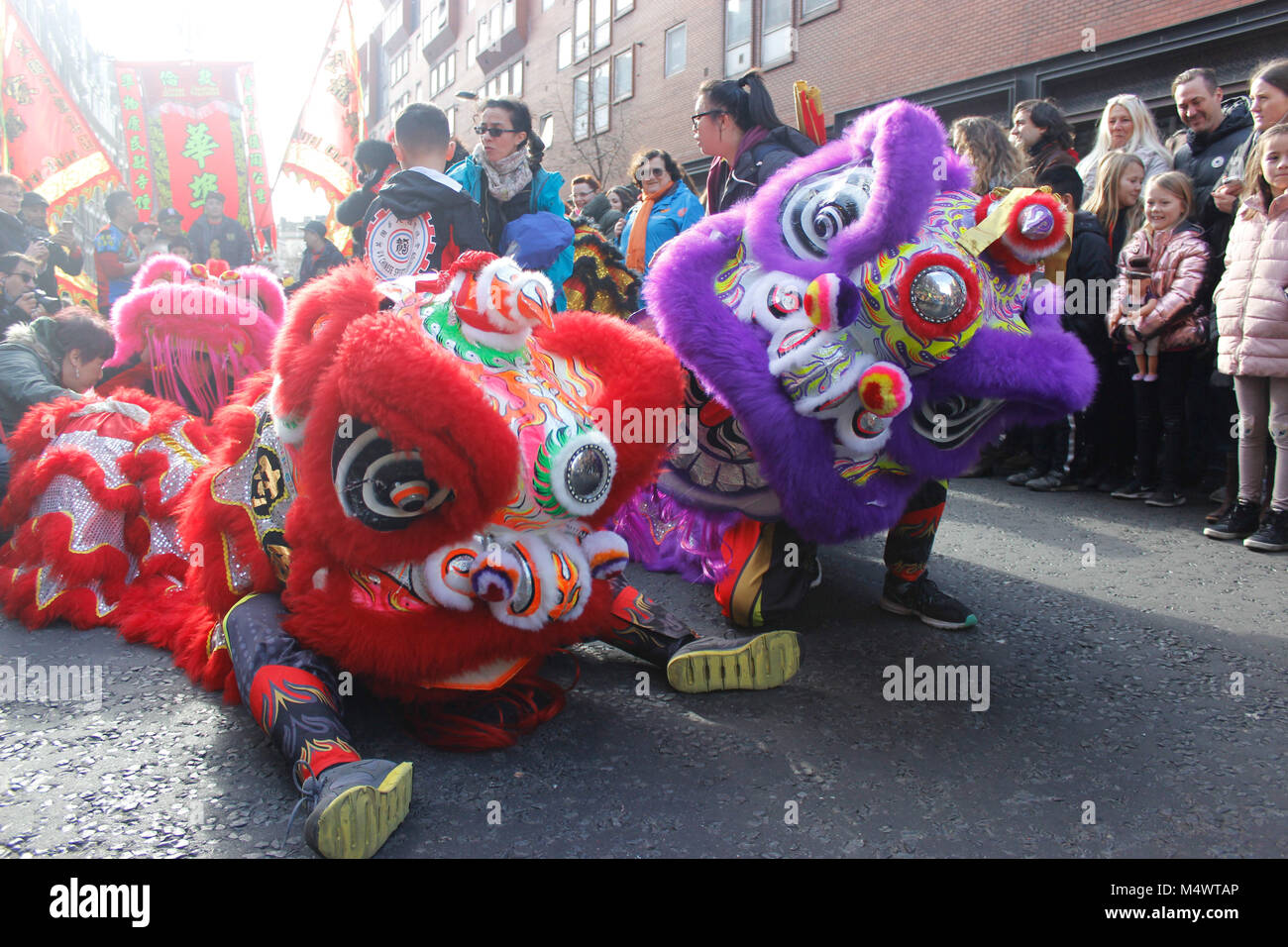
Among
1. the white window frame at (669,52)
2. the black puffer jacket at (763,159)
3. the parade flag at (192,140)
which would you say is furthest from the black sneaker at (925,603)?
the white window frame at (669,52)

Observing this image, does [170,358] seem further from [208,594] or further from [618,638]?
[618,638]

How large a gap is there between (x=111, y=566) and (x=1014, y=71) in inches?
420

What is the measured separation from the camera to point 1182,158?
15.4ft

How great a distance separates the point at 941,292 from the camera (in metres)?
2.16

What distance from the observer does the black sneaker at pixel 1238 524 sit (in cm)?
388

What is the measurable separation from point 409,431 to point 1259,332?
3688 millimetres

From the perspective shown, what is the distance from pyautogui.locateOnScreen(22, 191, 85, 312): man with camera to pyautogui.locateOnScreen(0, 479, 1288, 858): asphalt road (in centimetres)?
483

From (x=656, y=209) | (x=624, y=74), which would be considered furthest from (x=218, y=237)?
(x=624, y=74)

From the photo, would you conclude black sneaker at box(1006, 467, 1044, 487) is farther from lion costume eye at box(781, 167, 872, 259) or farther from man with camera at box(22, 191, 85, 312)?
man with camera at box(22, 191, 85, 312)

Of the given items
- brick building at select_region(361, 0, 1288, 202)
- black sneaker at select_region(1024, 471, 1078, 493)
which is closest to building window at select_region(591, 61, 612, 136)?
brick building at select_region(361, 0, 1288, 202)

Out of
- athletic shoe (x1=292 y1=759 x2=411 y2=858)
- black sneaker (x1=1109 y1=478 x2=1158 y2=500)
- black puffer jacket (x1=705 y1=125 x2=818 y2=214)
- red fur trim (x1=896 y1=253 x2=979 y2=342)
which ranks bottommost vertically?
athletic shoe (x1=292 y1=759 x2=411 y2=858)

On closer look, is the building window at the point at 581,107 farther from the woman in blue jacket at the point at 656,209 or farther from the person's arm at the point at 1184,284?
the person's arm at the point at 1184,284

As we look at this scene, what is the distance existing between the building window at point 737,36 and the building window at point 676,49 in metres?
1.45

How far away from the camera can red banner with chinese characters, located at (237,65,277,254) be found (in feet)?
29.5
